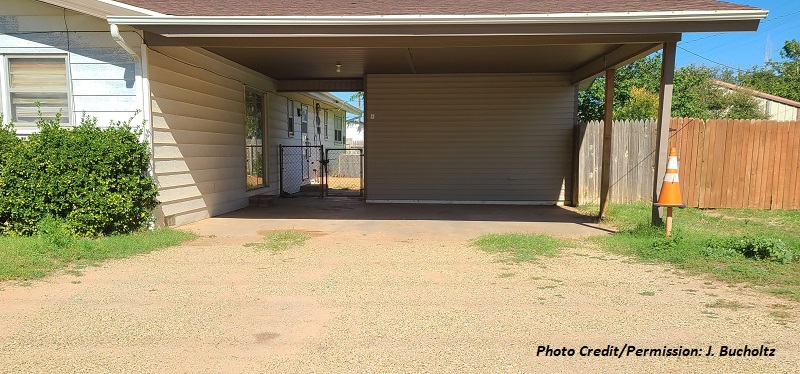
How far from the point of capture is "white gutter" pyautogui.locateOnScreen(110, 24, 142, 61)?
651cm

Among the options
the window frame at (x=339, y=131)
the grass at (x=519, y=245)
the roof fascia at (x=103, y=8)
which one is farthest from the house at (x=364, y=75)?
the window frame at (x=339, y=131)

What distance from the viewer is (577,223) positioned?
28.1 ft

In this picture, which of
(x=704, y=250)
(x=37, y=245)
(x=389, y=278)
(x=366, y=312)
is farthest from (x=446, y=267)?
(x=37, y=245)

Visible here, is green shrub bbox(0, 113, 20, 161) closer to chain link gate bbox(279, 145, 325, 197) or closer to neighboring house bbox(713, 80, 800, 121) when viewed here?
chain link gate bbox(279, 145, 325, 197)

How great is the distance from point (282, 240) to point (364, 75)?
572cm

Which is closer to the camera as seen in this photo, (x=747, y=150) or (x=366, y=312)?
(x=366, y=312)

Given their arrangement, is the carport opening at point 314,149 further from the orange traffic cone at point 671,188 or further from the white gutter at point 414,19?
the orange traffic cone at point 671,188

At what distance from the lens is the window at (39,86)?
7277 mm

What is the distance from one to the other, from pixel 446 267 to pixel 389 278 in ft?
2.50

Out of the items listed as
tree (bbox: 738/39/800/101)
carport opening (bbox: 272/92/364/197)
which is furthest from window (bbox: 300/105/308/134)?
tree (bbox: 738/39/800/101)

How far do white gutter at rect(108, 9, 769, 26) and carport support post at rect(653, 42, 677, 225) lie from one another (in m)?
0.73

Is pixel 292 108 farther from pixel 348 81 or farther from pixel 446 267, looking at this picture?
pixel 446 267

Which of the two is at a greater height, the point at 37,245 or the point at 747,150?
the point at 747,150

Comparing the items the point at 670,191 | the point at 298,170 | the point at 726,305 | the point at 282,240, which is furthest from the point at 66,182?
the point at 298,170
